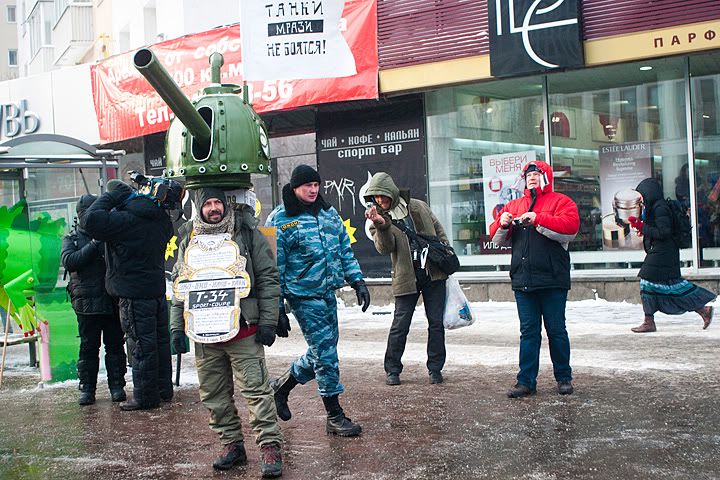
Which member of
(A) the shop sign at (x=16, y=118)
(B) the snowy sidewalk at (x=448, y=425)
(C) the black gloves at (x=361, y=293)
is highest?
Result: (A) the shop sign at (x=16, y=118)

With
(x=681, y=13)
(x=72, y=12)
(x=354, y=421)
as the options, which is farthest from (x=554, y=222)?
(x=72, y=12)

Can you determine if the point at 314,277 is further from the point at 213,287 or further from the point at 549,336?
the point at 549,336

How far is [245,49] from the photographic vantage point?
27.3 ft

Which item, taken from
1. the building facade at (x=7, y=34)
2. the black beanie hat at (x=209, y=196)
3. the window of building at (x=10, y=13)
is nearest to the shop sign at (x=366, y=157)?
the black beanie hat at (x=209, y=196)

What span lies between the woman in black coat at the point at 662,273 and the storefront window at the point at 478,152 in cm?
421

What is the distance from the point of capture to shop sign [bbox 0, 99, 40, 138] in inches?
865

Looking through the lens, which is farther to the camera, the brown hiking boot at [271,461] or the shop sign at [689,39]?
the shop sign at [689,39]

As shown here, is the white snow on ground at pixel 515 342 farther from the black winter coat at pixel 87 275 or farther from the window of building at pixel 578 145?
the window of building at pixel 578 145

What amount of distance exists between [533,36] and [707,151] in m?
2.95

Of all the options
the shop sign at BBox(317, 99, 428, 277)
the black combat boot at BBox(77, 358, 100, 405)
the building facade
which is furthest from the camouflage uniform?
the building facade

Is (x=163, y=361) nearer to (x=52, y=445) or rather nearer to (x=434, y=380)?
(x=52, y=445)

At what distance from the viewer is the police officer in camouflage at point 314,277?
21.6 feet

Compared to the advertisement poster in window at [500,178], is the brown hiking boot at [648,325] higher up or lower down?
lower down

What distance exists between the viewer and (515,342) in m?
11.0
